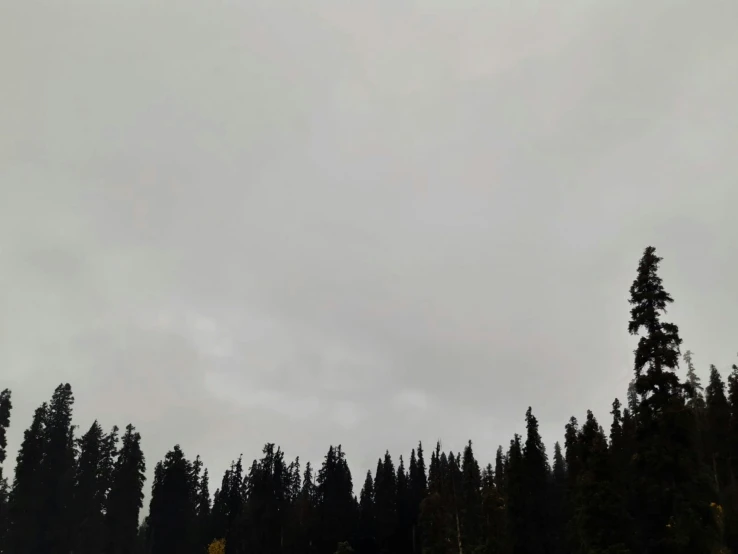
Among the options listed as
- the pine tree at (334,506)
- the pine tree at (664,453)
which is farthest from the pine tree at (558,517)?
the pine tree at (334,506)

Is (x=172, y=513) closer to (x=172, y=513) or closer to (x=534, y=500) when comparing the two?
(x=172, y=513)

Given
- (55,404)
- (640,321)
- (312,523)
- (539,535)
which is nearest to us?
(640,321)

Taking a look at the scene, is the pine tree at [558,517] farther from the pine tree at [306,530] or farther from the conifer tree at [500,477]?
the pine tree at [306,530]

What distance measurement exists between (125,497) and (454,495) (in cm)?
4989

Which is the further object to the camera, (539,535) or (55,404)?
(55,404)

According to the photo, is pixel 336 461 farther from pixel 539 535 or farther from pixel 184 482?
pixel 539 535

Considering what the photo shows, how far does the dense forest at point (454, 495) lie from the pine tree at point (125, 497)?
21 centimetres

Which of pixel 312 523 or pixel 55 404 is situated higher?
pixel 55 404

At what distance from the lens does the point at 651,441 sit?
28016 mm

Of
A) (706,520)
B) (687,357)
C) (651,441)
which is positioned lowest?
(706,520)

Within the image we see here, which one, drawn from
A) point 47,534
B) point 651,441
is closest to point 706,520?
point 651,441

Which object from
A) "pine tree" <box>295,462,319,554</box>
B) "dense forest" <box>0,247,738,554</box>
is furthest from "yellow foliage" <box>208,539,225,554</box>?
"pine tree" <box>295,462,319,554</box>

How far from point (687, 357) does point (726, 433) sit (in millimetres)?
54061

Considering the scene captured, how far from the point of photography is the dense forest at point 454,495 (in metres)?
27.8
